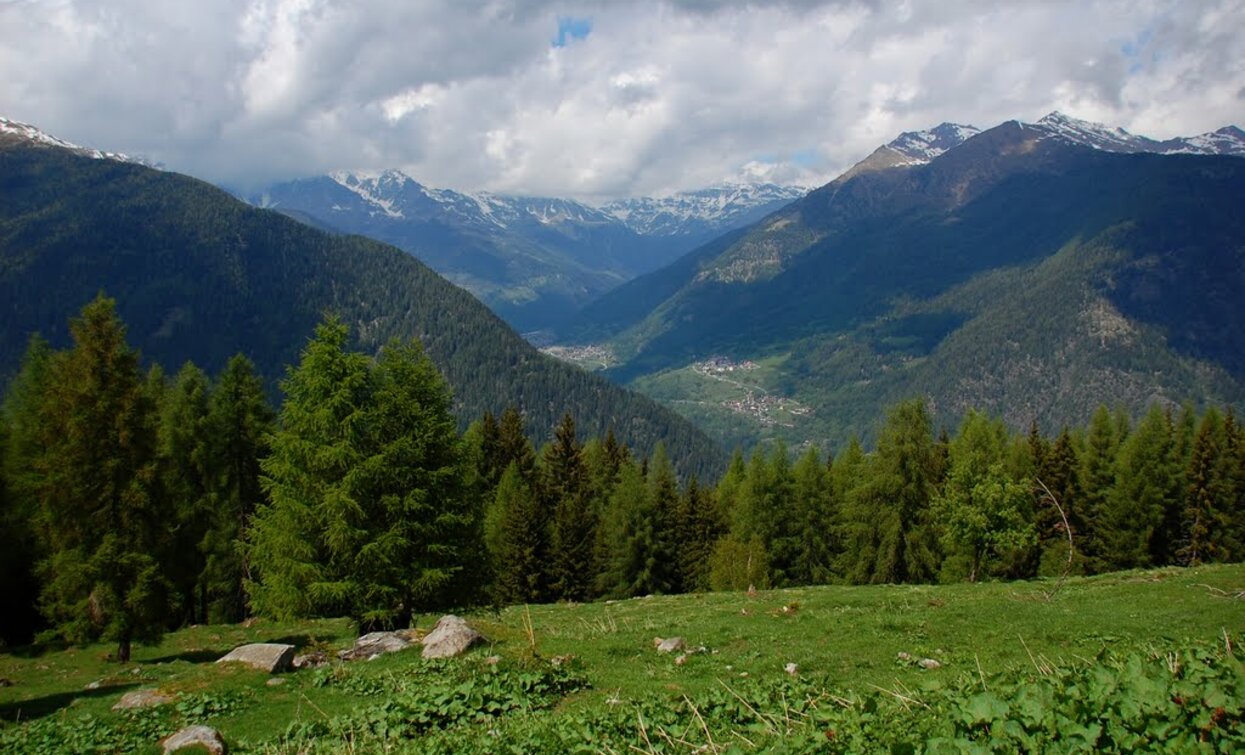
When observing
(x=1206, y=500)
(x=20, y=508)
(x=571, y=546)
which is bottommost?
(x=571, y=546)

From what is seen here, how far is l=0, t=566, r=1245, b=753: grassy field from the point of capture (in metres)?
6.10

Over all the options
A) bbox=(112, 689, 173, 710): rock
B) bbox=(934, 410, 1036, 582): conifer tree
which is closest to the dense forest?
bbox=(934, 410, 1036, 582): conifer tree

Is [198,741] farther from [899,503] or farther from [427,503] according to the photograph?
[899,503]

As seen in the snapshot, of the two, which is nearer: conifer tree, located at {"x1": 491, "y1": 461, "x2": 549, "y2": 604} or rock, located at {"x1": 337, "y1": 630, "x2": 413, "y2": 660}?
rock, located at {"x1": 337, "y1": 630, "x2": 413, "y2": 660}

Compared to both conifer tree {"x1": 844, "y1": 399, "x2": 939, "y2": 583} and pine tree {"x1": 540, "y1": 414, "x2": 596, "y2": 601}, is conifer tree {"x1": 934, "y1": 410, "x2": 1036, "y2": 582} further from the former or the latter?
pine tree {"x1": 540, "y1": 414, "x2": 596, "y2": 601}

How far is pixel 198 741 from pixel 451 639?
297 inches

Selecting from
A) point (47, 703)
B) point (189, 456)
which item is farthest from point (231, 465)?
point (47, 703)

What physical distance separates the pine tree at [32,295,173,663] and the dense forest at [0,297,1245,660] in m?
0.08

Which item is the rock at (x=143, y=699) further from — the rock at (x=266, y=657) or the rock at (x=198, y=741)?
the rock at (x=198, y=741)

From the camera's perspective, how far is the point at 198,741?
44.1 feet

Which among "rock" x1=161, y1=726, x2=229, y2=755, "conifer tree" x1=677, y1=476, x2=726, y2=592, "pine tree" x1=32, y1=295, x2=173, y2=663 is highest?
"pine tree" x1=32, y1=295, x2=173, y2=663

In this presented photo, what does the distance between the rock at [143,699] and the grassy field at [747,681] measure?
395 millimetres

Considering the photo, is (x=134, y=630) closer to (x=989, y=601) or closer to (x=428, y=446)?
(x=428, y=446)

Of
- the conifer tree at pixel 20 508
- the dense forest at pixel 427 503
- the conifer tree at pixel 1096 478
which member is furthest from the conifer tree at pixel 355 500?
the conifer tree at pixel 1096 478
